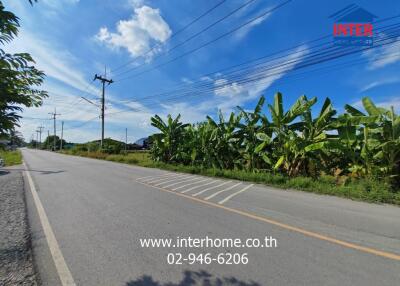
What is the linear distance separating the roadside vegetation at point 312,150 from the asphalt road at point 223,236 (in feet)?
6.19

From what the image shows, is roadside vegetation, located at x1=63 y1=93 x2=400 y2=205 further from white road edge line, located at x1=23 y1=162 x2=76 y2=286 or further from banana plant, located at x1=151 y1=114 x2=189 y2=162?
white road edge line, located at x1=23 y1=162 x2=76 y2=286

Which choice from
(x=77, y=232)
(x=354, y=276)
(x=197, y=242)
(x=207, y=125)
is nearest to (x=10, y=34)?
(x=77, y=232)

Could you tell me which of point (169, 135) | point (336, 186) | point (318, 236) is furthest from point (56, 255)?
point (169, 135)

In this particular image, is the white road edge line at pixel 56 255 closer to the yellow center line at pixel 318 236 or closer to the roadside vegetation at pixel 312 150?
the yellow center line at pixel 318 236

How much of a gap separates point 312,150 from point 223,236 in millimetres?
6971

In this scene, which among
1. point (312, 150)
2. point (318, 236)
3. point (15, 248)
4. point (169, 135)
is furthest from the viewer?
point (169, 135)

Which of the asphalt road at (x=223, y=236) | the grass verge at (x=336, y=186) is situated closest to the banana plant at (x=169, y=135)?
the grass verge at (x=336, y=186)

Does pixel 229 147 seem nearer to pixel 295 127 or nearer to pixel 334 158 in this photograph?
pixel 295 127

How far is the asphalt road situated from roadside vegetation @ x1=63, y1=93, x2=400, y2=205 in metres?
1.89

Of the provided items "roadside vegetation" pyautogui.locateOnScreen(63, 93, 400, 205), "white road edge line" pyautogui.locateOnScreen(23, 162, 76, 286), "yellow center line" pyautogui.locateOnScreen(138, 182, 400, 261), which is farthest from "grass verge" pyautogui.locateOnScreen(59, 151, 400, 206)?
"white road edge line" pyautogui.locateOnScreen(23, 162, 76, 286)

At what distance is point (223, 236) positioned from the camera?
430cm

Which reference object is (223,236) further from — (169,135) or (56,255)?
(169,135)

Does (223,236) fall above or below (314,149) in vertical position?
below

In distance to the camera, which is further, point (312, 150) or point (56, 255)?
point (312, 150)
